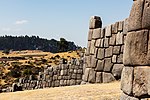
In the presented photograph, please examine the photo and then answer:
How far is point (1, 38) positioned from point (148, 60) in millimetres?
135662

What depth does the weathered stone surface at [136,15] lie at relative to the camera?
5.66 metres

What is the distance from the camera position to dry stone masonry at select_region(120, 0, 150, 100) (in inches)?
212

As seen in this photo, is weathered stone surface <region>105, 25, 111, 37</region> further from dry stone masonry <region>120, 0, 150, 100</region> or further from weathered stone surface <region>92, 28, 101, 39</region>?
dry stone masonry <region>120, 0, 150, 100</region>

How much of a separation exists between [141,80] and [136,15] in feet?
3.91

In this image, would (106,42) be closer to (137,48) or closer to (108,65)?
(108,65)

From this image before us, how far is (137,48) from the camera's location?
5652mm

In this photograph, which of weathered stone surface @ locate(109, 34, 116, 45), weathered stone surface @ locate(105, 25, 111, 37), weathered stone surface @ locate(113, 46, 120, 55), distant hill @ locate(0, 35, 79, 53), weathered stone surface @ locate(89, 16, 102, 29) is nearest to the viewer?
weathered stone surface @ locate(113, 46, 120, 55)

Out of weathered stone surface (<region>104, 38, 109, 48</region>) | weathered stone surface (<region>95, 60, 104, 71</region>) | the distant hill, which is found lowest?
weathered stone surface (<region>95, 60, 104, 71</region>)

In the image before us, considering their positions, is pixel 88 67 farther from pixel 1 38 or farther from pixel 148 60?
pixel 1 38

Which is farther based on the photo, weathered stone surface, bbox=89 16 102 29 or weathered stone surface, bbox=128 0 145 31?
weathered stone surface, bbox=89 16 102 29

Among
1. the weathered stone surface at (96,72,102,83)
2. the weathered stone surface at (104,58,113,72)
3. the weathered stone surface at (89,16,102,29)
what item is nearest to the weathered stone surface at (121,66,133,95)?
the weathered stone surface at (104,58,113,72)

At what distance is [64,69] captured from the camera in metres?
16.4

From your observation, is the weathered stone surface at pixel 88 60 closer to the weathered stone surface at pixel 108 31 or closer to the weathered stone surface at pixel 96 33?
the weathered stone surface at pixel 96 33

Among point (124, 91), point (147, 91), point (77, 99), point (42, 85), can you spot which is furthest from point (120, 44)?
point (42, 85)
